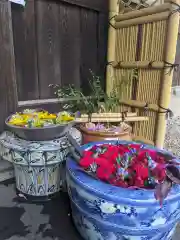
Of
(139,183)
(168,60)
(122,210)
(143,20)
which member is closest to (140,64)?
(168,60)

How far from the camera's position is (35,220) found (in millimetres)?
1313

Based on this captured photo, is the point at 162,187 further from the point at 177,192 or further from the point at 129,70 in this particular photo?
the point at 129,70

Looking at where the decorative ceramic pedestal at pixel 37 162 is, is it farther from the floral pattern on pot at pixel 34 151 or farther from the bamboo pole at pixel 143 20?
the bamboo pole at pixel 143 20

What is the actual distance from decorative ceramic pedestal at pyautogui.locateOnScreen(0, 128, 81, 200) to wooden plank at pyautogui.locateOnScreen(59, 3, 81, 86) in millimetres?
874

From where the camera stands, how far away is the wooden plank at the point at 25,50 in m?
1.79

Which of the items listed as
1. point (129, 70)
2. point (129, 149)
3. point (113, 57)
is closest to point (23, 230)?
point (129, 149)

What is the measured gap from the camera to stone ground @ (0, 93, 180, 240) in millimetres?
1207

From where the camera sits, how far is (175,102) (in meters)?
4.15

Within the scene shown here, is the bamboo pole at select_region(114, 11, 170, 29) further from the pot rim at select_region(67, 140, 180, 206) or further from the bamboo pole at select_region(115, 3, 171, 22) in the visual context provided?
the pot rim at select_region(67, 140, 180, 206)

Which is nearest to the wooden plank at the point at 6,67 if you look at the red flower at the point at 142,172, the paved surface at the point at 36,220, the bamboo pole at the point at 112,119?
the bamboo pole at the point at 112,119

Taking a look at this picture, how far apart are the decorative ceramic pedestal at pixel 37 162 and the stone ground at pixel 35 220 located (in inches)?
3.3

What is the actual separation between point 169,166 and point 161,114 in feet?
3.13

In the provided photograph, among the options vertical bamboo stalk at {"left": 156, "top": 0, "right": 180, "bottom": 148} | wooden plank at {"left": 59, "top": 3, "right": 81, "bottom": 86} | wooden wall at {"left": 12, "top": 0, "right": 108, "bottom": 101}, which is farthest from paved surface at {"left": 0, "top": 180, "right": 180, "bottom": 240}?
wooden plank at {"left": 59, "top": 3, "right": 81, "bottom": 86}

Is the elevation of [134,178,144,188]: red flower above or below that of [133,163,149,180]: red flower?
below
